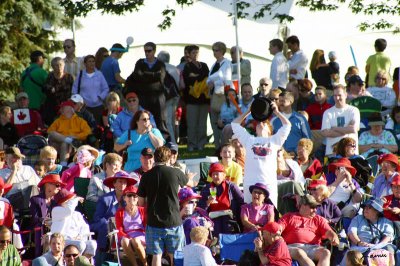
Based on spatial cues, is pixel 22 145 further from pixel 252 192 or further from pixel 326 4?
pixel 326 4

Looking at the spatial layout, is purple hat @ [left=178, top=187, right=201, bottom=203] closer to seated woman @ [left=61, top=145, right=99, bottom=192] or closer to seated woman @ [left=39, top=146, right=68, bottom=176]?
seated woman @ [left=61, top=145, right=99, bottom=192]

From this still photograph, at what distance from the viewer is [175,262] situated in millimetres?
16047

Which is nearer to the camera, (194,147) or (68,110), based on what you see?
(68,110)

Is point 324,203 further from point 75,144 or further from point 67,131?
point 67,131

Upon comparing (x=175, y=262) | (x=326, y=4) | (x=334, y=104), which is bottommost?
(x=175, y=262)

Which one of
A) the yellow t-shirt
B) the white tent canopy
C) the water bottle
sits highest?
the white tent canopy

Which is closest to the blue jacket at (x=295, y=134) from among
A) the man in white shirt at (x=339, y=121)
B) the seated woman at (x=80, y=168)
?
the man in white shirt at (x=339, y=121)

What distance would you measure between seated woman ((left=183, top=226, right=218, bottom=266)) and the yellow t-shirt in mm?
2101

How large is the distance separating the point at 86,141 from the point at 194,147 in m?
2.62

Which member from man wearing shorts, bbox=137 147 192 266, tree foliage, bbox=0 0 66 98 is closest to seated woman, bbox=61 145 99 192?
man wearing shorts, bbox=137 147 192 266

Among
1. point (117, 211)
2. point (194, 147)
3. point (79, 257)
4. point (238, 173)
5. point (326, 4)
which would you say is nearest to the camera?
point (79, 257)

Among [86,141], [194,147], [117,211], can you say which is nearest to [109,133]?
[86,141]

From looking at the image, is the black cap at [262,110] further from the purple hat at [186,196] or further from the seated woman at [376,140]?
the seated woman at [376,140]

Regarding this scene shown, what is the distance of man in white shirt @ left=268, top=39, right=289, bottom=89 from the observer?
22.5m
